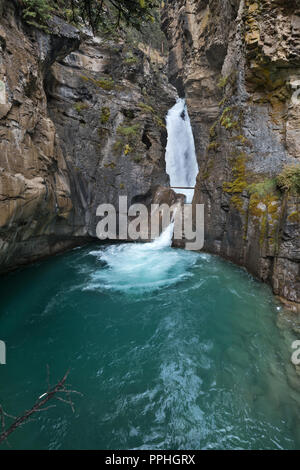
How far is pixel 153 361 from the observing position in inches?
158

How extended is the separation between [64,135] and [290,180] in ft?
31.5

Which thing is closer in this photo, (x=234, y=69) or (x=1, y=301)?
(x=1, y=301)

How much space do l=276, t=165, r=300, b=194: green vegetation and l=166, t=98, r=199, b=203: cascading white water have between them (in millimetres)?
12354

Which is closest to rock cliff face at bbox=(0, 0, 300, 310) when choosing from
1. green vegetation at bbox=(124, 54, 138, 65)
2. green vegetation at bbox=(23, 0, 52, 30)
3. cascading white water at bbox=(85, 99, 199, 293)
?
green vegetation at bbox=(23, 0, 52, 30)

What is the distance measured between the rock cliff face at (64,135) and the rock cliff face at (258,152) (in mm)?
4696

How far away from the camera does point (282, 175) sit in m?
6.32

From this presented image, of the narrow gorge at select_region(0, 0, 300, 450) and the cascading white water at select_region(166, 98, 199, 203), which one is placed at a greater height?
the cascading white water at select_region(166, 98, 199, 203)

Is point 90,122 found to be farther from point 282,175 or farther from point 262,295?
point 262,295

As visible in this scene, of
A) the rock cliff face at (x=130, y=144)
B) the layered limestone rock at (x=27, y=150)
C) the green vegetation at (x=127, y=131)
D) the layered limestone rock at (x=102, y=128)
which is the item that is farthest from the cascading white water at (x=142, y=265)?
the green vegetation at (x=127, y=131)

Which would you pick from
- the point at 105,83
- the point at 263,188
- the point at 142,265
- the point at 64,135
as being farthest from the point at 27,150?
the point at 105,83

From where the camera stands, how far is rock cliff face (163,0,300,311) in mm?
5945

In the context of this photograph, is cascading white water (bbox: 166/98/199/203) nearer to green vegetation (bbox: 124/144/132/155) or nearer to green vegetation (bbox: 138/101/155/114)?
green vegetation (bbox: 138/101/155/114)

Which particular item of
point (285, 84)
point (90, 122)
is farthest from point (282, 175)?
point (90, 122)

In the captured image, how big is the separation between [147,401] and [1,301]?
16.1 ft
